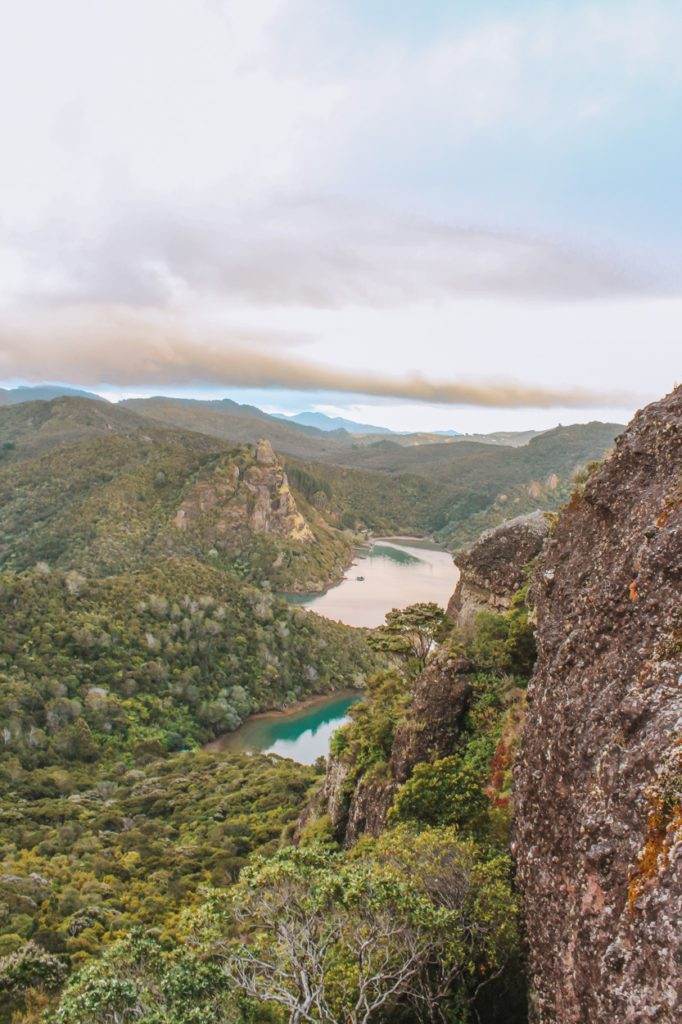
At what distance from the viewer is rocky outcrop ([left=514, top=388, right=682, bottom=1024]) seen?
5.09m

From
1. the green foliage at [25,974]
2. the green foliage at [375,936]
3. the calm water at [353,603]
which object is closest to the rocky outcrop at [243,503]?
the calm water at [353,603]

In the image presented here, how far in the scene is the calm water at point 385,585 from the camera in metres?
110

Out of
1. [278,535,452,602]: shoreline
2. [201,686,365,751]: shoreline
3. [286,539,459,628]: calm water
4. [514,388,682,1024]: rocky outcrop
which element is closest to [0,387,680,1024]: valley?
[514,388,682,1024]: rocky outcrop

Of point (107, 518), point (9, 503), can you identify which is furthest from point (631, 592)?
point (9, 503)

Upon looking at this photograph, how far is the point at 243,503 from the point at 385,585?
36801 millimetres

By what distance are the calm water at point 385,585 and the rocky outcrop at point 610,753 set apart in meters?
78.9

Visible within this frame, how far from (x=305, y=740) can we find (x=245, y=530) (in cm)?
7449

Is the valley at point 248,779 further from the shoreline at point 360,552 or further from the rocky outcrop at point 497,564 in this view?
the shoreline at point 360,552

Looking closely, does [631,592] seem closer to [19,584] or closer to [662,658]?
[662,658]

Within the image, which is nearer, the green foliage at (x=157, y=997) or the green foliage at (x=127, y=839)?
the green foliage at (x=157, y=997)

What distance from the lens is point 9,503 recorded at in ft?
442

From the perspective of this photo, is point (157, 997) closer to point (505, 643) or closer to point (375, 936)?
point (375, 936)

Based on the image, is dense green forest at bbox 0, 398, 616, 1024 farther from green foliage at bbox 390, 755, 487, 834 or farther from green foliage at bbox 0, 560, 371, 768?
green foliage at bbox 0, 560, 371, 768

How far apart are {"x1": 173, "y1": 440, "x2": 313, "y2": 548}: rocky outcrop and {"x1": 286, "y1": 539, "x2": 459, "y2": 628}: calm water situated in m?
19.6
